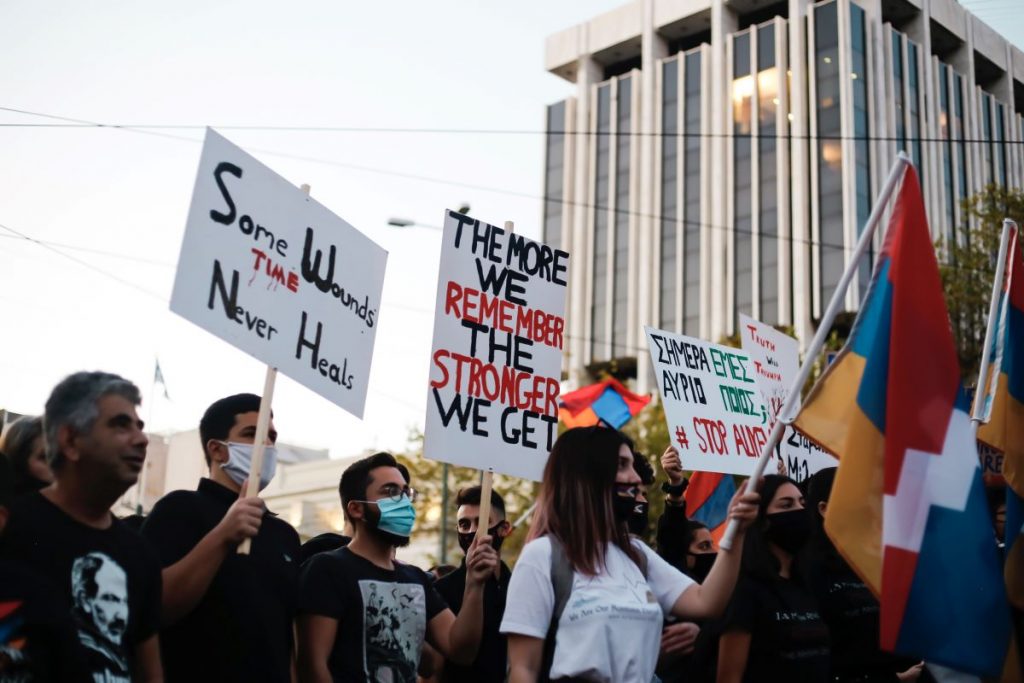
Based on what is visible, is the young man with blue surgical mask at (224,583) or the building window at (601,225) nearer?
the young man with blue surgical mask at (224,583)

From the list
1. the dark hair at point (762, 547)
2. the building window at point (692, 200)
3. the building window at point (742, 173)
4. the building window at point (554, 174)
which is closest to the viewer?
the dark hair at point (762, 547)

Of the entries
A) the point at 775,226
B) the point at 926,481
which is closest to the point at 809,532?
the point at 926,481

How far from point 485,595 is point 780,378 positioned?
3.89 meters

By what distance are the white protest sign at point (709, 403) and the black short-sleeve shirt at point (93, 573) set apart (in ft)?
14.2

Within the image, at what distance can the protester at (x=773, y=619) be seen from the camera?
5062 millimetres

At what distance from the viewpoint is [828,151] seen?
1987 inches

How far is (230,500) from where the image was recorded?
482 cm

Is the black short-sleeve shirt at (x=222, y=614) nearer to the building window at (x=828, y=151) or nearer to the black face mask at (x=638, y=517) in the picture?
the black face mask at (x=638, y=517)

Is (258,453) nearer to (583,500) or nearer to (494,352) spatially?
(583,500)

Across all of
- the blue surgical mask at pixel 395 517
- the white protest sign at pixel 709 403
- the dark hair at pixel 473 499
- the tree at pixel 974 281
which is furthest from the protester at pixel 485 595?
the tree at pixel 974 281

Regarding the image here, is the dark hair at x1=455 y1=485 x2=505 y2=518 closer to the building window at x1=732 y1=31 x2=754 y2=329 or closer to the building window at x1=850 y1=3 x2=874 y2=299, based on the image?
the building window at x1=850 y1=3 x2=874 y2=299

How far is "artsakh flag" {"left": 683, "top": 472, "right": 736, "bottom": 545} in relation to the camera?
8906 mm

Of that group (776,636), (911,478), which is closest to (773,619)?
(776,636)

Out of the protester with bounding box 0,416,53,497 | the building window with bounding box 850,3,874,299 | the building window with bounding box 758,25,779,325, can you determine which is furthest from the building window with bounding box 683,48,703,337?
the protester with bounding box 0,416,53,497
